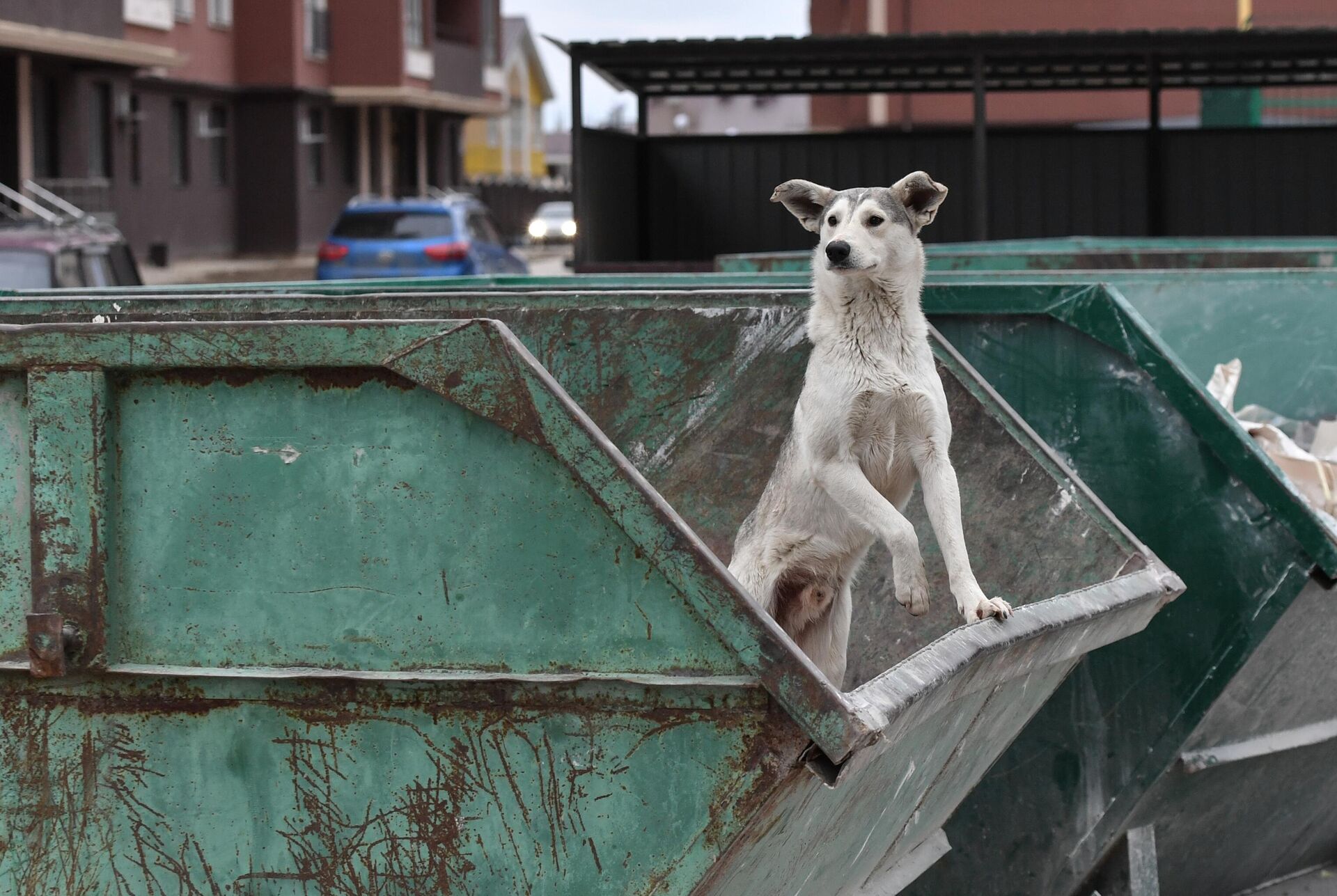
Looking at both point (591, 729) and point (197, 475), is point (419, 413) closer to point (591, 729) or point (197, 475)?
point (197, 475)

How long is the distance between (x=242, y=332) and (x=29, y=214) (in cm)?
2485

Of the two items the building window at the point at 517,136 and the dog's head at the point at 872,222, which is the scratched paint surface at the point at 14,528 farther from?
the building window at the point at 517,136

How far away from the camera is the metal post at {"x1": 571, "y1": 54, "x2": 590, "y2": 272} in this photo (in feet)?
41.8

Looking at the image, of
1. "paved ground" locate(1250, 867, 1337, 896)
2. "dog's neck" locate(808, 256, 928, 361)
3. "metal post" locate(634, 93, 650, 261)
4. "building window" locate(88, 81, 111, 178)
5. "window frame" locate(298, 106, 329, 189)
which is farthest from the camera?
"window frame" locate(298, 106, 329, 189)

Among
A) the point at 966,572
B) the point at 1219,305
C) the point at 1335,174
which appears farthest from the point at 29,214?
the point at 966,572

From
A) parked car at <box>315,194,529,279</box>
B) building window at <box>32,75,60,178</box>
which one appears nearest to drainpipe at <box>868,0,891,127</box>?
parked car at <box>315,194,529,279</box>

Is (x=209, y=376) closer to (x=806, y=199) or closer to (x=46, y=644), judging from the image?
(x=46, y=644)

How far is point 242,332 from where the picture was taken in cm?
298

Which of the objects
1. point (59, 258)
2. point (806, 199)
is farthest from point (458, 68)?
point (806, 199)

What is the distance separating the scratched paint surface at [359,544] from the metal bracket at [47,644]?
0.08 m

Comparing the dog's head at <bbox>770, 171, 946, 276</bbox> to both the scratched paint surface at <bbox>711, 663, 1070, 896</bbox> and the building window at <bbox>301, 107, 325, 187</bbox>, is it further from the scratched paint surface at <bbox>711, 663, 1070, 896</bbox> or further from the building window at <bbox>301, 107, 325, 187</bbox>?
the building window at <bbox>301, 107, 325, 187</bbox>

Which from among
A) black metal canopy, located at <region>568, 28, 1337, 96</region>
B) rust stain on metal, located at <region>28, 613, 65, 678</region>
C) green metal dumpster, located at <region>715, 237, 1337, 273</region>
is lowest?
rust stain on metal, located at <region>28, 613, 65, 678</region>

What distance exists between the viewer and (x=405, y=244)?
22969 millimetres

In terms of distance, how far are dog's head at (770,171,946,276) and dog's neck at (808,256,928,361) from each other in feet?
0.12
